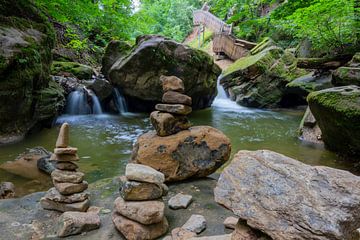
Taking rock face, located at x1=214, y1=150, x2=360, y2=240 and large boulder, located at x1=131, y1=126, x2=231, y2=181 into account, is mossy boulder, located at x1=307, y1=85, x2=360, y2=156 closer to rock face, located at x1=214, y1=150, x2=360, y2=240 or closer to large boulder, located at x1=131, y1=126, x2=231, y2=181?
large boulder, located at x1=131, y1=126, x2=231, y2=181

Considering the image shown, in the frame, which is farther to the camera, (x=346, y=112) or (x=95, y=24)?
(x=95, y=24)

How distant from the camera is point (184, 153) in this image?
446 cm

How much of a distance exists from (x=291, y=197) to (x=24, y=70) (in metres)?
7.57

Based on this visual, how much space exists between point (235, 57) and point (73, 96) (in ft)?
46.8

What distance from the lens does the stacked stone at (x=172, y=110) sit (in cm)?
456

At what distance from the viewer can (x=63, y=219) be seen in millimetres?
3188

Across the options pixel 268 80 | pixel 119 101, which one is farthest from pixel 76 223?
pixel 268 80

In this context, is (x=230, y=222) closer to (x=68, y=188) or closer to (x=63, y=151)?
(x=68, y=188)

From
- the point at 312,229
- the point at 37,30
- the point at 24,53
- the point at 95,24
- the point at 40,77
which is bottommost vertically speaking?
the point at 312,229

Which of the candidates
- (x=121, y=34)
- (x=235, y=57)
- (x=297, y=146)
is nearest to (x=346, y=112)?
(x=297, y=146)

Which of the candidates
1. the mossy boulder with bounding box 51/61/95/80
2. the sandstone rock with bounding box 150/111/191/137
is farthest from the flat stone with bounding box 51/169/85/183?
the mossy boulder with bounding box 51/61/95/80

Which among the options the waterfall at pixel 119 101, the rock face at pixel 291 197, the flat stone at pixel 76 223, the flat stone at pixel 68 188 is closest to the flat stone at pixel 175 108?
the flat stone at pixel 68 188

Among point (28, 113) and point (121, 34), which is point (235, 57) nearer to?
point (121, 34)

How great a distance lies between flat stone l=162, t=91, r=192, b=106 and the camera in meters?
4.61
